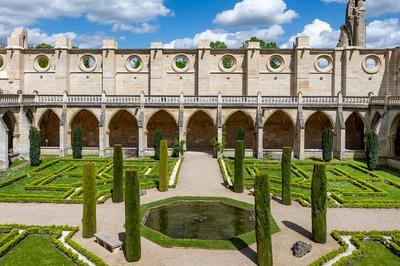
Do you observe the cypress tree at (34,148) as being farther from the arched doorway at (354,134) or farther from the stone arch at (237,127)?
the arched doorway at (354,134)

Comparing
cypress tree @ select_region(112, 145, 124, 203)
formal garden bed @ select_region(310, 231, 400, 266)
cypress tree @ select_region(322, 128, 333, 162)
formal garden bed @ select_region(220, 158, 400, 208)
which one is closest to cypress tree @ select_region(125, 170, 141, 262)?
formal garden bed @ select_region(310, 231, 400, 266)

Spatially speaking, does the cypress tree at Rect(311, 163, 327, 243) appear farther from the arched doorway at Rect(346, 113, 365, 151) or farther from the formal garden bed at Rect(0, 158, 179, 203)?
the arched doorway at Rect(346, 113, 365, 151)

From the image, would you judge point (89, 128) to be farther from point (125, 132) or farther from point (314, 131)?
point (314, 131)

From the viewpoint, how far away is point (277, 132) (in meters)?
44.0

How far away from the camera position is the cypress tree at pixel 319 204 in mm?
16984

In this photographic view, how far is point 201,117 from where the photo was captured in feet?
146

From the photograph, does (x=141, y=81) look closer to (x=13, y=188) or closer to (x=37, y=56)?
(x=37, y=56)

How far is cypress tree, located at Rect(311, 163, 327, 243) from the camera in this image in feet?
55.7

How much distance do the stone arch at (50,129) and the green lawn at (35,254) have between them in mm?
29030

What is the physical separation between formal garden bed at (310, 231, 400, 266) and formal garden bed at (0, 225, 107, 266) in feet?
32.7

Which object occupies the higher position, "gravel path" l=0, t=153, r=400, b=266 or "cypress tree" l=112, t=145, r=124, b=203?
"cypress tree" l=112, t=145, r=124, b=203

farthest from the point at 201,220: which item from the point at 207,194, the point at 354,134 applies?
the point at 354,134

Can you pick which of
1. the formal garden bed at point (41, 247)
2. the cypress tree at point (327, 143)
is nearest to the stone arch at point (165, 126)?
the cypress tree at point (327, 143)

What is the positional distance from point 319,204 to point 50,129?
37.1 m
